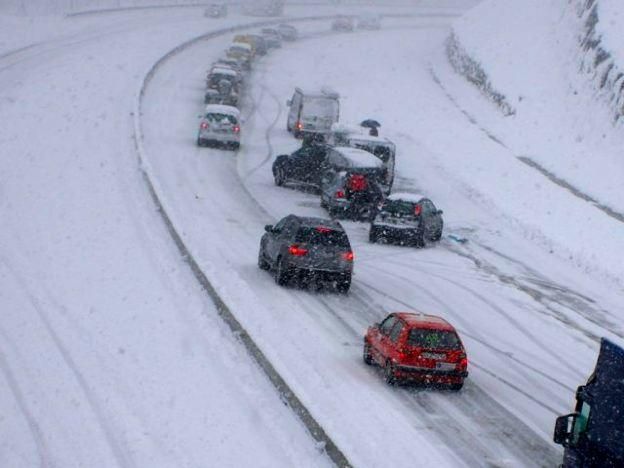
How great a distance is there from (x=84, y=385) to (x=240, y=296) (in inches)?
215

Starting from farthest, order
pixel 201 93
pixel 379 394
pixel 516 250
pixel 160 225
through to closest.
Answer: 1. pixel 201 93
2. pixel 516 250
3. pixel 160 225
4. pixel 379 394

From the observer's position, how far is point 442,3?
112500 mm

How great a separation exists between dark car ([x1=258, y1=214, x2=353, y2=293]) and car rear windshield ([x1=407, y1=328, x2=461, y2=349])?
20.4 ft

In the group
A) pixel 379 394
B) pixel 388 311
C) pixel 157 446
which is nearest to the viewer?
pixel 157 446

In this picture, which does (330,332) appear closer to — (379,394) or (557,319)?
(379,394)

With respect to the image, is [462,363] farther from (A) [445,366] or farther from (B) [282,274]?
(B) [282,274]

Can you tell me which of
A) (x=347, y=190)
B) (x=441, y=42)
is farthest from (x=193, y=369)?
(x=441, y=42)

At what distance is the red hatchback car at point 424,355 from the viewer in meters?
18.1

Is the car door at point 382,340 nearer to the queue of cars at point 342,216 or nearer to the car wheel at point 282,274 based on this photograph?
the queue of cars at point 342,216

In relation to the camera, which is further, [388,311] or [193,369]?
[388,311]

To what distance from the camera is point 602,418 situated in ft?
36.9

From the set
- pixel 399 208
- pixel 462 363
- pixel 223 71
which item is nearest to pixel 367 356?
pixel 462 363

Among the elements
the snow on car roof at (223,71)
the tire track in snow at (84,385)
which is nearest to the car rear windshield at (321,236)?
the tire track in snow at (84,385)

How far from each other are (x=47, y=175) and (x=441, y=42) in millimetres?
51900
